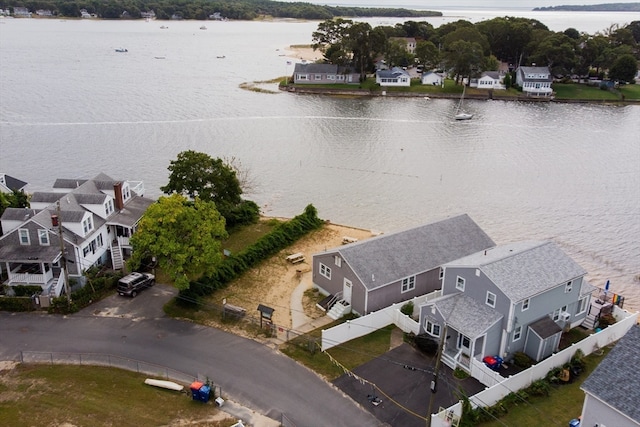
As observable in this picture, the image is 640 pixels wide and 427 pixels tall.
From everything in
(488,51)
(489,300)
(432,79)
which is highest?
(488,51)

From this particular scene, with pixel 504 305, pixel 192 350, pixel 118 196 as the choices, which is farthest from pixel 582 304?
pixel 118 196

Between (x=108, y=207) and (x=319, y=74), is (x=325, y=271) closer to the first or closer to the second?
(x=108, y=207)

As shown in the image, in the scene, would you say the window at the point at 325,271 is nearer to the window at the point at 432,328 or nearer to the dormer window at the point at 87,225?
the window at the point at 432,328

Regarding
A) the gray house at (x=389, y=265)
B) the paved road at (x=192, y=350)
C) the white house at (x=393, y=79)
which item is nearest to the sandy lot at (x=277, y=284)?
the gray house at (x=389, y=265)

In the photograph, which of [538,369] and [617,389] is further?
[538,369]

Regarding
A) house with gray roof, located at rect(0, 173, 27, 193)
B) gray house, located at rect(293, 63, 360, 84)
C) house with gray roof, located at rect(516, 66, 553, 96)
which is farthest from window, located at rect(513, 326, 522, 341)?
house with gray roof, located at rect(516, 66, 553, 96)

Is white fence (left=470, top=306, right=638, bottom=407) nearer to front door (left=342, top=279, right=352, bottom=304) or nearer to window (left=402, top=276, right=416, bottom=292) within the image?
window (left=402, top=276, right=416, bottom=292)

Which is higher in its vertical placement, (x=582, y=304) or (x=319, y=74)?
(x=319, y=74)
